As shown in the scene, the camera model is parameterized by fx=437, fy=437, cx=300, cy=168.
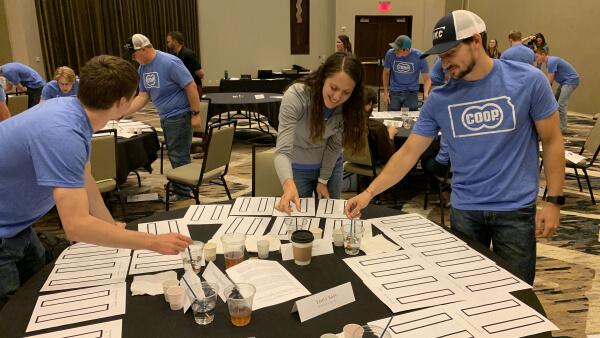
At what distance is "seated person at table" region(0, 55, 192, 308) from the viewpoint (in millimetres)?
1361

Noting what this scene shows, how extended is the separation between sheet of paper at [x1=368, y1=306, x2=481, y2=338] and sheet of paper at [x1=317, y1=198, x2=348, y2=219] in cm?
81

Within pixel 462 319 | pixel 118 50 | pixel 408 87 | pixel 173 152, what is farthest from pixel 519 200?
pixel 118 50

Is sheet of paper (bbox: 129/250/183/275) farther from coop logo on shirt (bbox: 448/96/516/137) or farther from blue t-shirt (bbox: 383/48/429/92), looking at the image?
blue t-shirt (bbox: 383/48/429/92)

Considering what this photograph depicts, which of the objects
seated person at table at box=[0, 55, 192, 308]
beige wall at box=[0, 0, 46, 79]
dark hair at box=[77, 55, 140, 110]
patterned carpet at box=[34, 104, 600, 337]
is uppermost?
beige wall at box=[0, 0, 46, 79]

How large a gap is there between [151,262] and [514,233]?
4.87 feet

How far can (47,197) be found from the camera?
1.65 meters

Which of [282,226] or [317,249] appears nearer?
[317,249]

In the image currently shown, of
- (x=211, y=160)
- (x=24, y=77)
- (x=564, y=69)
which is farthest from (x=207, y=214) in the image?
(x=564, y=69)

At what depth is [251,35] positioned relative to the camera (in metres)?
12.7

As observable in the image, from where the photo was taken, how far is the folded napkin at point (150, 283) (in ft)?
4.82

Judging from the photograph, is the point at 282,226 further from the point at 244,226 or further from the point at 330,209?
the point at 330,209

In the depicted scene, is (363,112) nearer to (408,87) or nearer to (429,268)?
Result: (429,268)

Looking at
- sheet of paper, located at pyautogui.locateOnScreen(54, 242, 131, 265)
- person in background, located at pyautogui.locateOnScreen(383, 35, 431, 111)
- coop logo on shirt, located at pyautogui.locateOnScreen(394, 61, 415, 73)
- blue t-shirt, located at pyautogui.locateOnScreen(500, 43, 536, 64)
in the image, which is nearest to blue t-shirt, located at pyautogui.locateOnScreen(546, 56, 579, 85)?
blue t-shirt, located at pyautogui.locateOnScreen(500, 43, 536, 64)

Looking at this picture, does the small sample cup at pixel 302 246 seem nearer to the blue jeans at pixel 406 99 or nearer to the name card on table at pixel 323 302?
the name card on table at pixel 323 302
